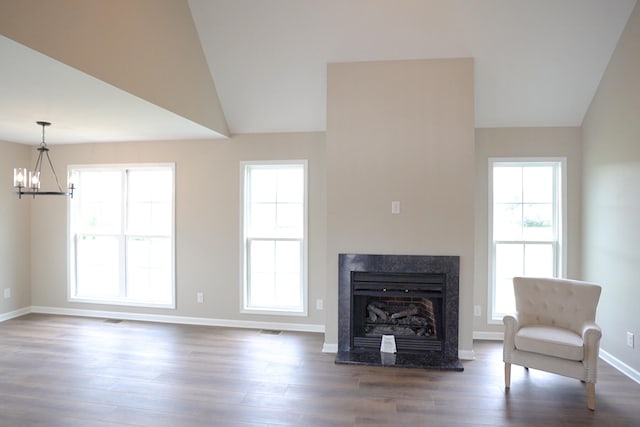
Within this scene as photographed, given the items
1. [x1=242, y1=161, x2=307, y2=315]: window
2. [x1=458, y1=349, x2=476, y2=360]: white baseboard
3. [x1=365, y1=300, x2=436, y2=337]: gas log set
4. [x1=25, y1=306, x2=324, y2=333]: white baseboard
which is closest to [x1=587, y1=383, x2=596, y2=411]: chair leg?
[x1=458, y1=349, x2=476, y2=360]: white baseboard

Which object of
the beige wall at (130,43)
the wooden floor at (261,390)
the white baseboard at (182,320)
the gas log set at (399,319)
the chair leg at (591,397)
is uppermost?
the beige wall at (130,43)

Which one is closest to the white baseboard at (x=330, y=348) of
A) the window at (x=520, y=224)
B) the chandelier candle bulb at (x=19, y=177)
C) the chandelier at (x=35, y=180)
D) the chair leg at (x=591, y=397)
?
the window at (x=520, y=224)

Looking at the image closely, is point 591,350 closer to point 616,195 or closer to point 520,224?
point 616,195

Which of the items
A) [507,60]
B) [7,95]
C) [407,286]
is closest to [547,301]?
[407,286]

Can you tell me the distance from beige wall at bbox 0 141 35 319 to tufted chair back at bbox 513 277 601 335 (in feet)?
20.4

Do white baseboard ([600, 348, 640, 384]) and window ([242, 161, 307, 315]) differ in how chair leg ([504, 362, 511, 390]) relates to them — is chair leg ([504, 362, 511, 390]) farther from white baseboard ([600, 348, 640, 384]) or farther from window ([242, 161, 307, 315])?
window ([242, 161, 307, 315])

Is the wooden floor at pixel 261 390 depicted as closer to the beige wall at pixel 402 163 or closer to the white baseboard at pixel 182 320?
the white baseboard at pixel 182 320

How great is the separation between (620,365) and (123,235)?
579 cm

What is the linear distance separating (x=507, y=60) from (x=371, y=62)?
1341 millimetres

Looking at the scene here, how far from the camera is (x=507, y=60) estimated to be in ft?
12.0

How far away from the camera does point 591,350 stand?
277 centimetres

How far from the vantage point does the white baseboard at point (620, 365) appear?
10.5 ft

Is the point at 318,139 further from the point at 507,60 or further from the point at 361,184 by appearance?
the point at 507,60

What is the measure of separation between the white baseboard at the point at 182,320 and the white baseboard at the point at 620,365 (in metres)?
2.91
